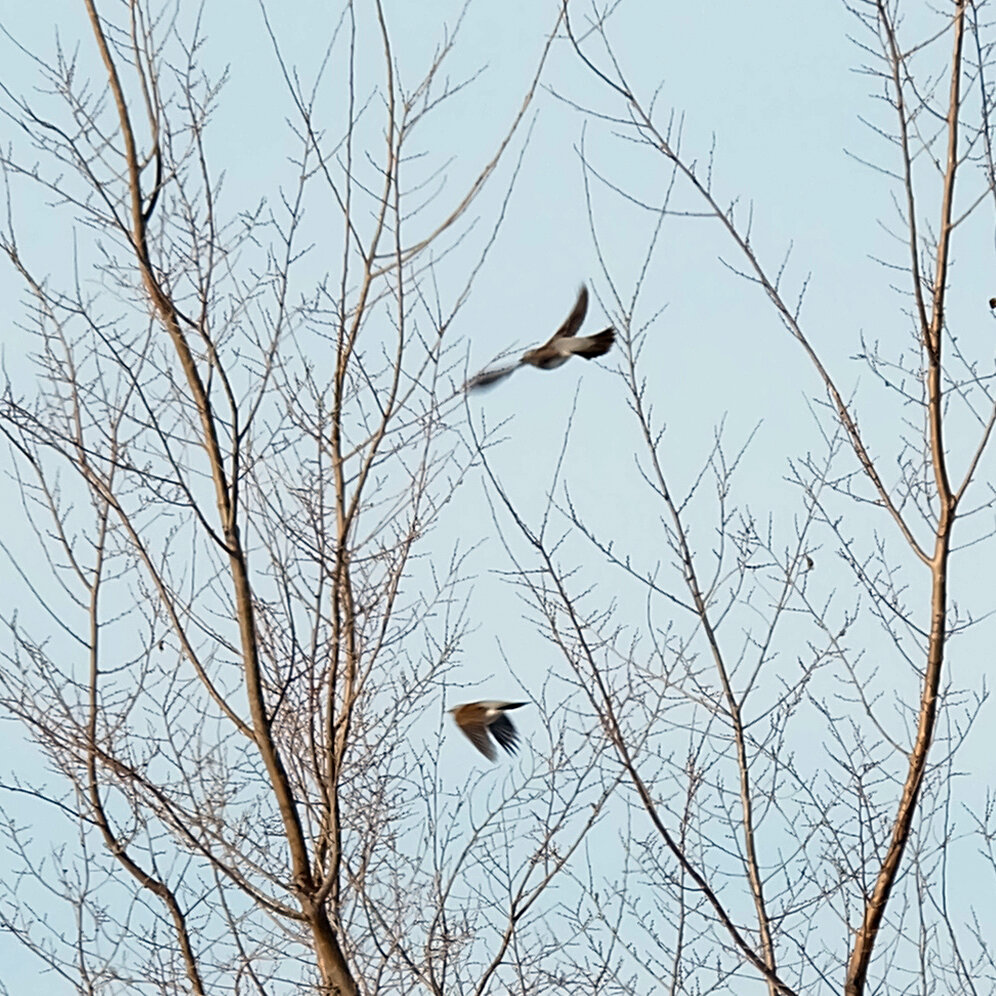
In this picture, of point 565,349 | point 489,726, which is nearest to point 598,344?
point 565,349

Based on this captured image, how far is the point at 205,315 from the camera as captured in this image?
373cm

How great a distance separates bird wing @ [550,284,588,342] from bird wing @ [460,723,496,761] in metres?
1.17

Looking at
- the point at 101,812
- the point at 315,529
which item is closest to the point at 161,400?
the point at 315,529

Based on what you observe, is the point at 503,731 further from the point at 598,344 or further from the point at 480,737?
the point at 598,344

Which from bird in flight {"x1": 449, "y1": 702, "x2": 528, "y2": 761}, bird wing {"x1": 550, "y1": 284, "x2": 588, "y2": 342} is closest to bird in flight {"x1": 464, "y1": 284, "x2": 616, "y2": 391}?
bird wing {"x1": 550, "y1": 284, "x2": 588, "y2": 342}

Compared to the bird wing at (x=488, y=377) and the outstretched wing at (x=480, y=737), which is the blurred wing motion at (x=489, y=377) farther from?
the outstretched wing at (x=480, y=737)

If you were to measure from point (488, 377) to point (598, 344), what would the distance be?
36 cm

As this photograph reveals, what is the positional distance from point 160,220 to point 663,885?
231 cm

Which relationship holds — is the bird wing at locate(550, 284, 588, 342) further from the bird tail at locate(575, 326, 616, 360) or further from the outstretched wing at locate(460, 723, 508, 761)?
the outstretched wing at locate(460, 723, 508, 761)

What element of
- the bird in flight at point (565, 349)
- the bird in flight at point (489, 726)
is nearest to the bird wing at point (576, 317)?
the bird in flight at point (565, 349)

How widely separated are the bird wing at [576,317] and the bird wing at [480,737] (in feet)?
3.84

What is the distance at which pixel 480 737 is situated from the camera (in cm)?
456

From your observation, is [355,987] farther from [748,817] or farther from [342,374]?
[342,374]

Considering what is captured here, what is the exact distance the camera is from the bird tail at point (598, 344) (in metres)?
4.19
